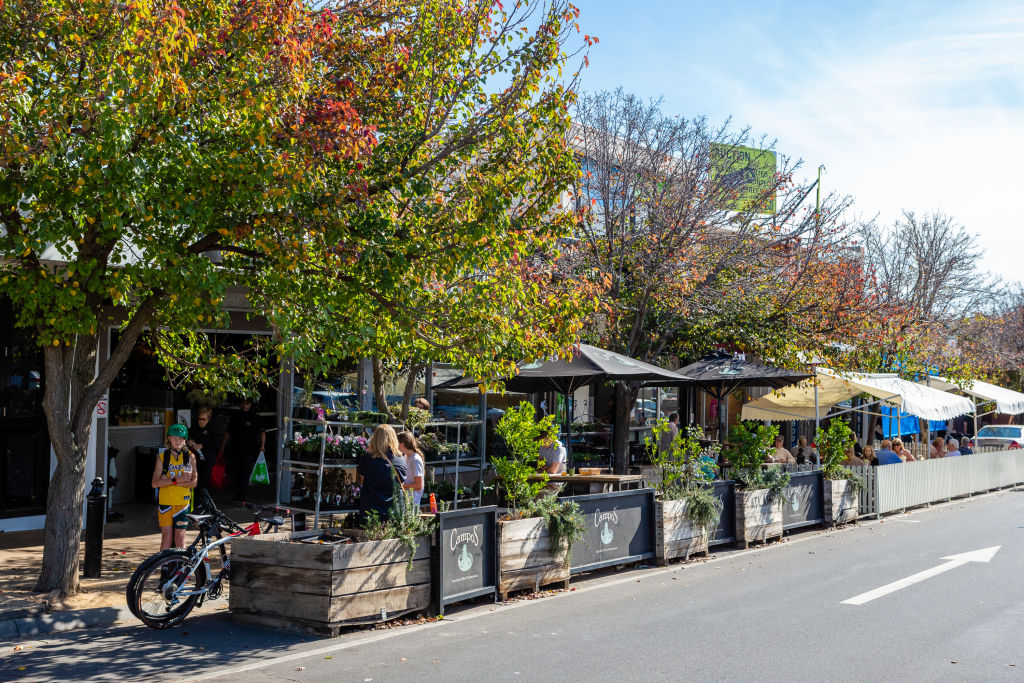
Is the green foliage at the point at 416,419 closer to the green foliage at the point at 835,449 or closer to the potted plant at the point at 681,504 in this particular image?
the potted plant at the point at 681,504

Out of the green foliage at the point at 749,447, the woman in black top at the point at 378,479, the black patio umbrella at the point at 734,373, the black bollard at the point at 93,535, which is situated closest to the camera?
the woman in black top at the point at 378,479

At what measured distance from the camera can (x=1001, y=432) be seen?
38344 millimetres

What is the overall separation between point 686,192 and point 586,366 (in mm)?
5123

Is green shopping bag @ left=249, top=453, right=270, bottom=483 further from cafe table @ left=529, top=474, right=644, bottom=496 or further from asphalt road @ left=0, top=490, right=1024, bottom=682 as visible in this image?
asphalt road @ left=0, top=490, right=1024, bottom=682

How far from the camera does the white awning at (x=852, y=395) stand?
1962 cm

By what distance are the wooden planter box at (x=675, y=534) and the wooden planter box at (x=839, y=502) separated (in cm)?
449

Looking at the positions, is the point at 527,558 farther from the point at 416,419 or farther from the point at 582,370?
the point at 582,370

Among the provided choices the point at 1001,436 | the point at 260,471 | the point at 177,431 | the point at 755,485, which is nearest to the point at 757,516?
the point at 755,485

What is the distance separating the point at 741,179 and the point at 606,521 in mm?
9333

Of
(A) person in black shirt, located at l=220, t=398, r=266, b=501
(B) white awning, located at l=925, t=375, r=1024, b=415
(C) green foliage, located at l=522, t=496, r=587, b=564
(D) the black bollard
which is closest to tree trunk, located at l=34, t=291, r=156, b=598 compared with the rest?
(D) the black bollard

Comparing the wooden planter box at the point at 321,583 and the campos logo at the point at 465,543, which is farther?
the campos logo at the point at 465,543

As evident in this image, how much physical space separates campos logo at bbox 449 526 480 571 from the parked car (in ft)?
103

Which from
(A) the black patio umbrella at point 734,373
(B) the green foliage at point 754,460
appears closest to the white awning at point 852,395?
(A) the black patio umbrella at point 734,373

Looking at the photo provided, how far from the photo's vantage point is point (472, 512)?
9266 mm
